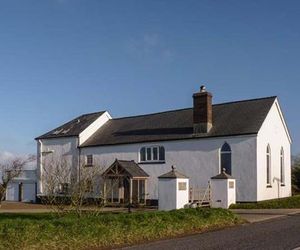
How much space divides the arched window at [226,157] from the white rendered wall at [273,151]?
2.09 metres

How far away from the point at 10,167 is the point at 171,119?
548 inches

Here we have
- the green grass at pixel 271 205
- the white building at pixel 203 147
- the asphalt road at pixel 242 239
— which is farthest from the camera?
the white building at pixel 203 147

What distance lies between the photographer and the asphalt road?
14119mm

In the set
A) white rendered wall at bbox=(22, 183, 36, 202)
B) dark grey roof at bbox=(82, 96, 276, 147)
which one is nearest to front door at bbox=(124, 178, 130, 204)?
dark grey roof at bbox=(82, 96, 276, 147)

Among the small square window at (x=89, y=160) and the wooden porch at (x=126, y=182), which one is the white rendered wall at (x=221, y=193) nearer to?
the wooden porch at (x=126, y=182)

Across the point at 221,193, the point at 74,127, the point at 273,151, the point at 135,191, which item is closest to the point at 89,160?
the point at 74,127

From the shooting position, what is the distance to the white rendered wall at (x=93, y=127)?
150 feet

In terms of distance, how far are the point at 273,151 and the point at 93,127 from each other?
56.0ft

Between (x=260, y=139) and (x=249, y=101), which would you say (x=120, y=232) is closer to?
(x=260, y=139)

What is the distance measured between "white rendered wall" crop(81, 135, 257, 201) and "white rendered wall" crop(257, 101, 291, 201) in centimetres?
66

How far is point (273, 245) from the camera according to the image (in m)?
14.2

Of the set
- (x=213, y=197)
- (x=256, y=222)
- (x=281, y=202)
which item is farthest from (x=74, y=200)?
(x=281, y=202)

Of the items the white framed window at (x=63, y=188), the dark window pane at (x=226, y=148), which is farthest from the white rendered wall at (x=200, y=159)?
the white framed window at (x=63, y=188)

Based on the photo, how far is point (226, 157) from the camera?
3575cm
